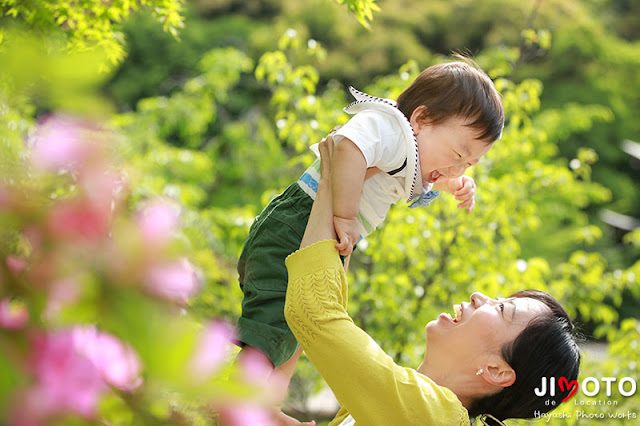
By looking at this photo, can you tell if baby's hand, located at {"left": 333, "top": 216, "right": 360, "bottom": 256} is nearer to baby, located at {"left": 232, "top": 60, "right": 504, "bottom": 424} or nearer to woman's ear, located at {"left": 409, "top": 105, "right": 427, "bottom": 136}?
baby, located at {"left": 232, "top": 60, "right": 504, "bottom": 424}

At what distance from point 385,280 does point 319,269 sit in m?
1.77

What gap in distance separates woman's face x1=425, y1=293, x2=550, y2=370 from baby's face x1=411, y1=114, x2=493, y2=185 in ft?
1.01

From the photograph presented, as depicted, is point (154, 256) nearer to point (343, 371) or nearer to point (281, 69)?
point (343, 371)

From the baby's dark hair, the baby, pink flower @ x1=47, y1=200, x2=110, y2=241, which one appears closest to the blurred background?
pink flower @ x1=47, y1=200, x2=110, y2=241

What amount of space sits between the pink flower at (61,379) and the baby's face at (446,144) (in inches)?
39.1

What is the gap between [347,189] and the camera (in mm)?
1035

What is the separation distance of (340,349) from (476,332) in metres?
0.41

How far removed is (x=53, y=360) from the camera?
0.96 ft

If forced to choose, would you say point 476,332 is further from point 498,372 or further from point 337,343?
point 337,343

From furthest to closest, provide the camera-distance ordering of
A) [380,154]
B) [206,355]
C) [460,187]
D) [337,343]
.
Answer: 1. [460,187]
2. [380,154]
3. [337,343]
4. [206,355]

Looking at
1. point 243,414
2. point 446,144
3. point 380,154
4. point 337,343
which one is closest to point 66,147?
point 243,414

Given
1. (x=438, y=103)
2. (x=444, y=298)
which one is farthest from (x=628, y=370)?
(x=438, y=103)

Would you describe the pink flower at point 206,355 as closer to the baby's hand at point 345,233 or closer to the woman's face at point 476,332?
the baby's hand at point 345,233

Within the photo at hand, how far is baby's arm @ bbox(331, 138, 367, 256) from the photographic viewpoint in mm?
1029
